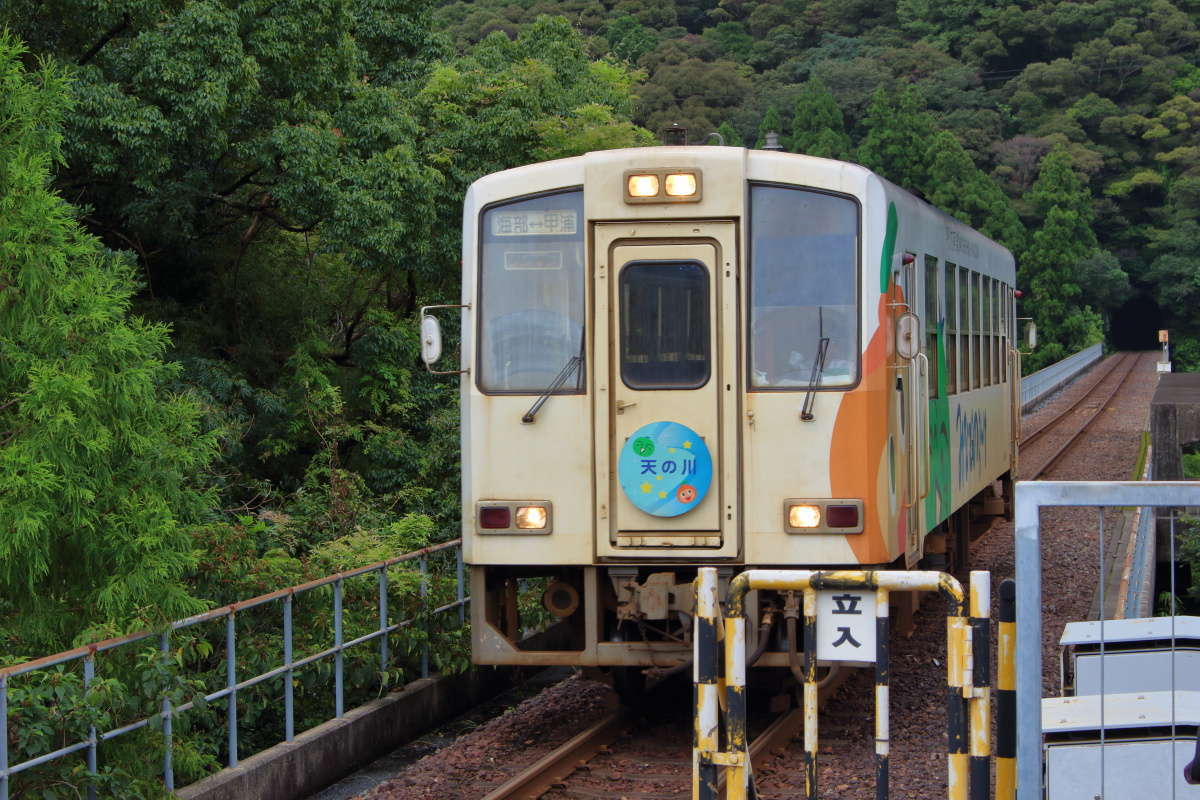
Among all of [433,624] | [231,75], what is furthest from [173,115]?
[433,624]

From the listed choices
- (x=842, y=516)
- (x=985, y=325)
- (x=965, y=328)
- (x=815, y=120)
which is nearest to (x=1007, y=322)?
(x=985, y=325)

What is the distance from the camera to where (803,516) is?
829 cm

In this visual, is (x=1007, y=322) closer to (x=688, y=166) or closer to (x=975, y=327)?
(x=975, y=327)

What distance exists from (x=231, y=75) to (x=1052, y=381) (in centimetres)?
3386

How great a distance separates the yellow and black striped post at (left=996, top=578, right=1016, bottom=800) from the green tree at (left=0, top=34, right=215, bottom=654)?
4.06m

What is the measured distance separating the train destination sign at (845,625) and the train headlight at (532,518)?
123 inches

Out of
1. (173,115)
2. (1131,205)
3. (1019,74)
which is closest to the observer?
(173,115)

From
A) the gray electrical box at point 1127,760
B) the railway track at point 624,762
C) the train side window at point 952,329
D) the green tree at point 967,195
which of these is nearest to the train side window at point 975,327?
the train side window at point 952,329

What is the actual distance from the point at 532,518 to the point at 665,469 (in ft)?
2.64

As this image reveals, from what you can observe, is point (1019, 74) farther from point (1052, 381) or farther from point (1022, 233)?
point (1052, 381)

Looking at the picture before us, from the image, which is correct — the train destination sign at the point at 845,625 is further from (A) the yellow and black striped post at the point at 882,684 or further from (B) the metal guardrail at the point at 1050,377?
(B) the metal guardrail at the point at 1050,377

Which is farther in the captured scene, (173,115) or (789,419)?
(173,115)

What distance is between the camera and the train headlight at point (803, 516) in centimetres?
A: 827

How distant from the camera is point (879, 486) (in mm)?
8312
